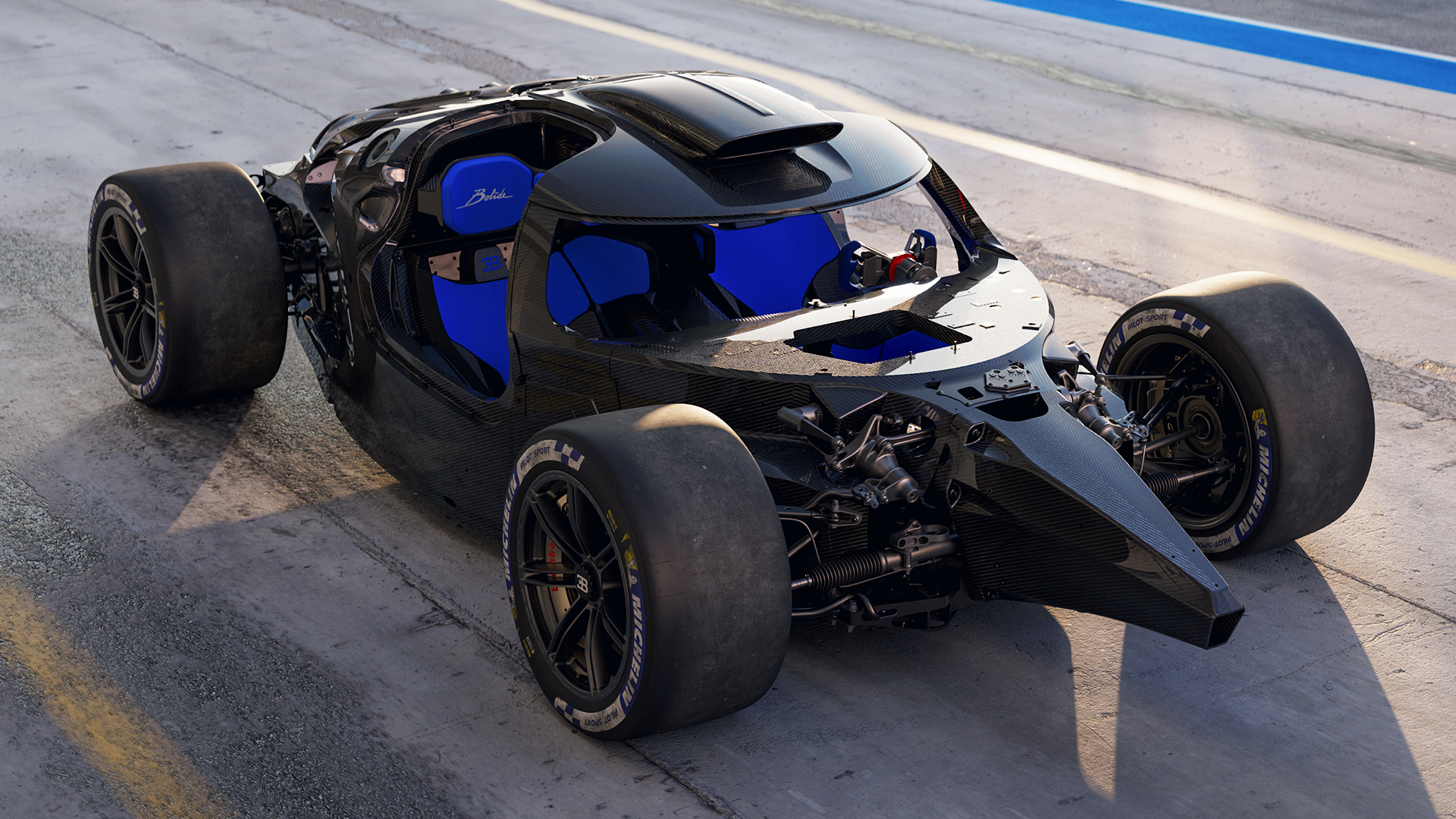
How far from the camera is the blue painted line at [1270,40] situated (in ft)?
49.9

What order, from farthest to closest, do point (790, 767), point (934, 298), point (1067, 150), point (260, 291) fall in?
1. point (1067, 150)
2. point (260, 291)
3. point (934, 298)
4. point (790, 767)

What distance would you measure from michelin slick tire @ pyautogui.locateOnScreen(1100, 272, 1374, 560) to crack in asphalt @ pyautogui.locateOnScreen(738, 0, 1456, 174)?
7319 mm

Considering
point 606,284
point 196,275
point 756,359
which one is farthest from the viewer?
point 196,275

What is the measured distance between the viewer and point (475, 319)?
5969 millimetres

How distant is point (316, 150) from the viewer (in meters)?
6.58

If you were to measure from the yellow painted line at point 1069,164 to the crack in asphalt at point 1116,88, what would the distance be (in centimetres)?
220

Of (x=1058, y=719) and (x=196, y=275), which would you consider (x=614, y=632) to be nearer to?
(x=1058, y=719)

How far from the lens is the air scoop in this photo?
5.04m

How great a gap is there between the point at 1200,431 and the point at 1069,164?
6.32m

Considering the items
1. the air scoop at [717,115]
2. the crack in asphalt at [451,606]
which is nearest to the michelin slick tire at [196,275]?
the crack in asphalt at [451,606]

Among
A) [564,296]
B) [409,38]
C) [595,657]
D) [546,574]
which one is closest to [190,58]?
[409,38]

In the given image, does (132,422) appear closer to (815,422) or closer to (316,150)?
(316,150)

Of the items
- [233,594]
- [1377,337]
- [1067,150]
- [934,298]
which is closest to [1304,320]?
[934,298]

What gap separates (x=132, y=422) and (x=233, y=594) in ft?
5.80
